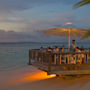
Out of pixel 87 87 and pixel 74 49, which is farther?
pixel 74 49

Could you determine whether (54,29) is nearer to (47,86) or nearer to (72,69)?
(72,69)

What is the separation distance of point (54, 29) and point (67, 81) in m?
3.28

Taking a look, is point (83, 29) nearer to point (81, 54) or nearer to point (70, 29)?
point (70, 29)

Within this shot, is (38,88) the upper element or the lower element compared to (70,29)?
lower

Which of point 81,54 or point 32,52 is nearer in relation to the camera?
point 81,54

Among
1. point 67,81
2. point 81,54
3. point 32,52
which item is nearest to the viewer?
point 81,54

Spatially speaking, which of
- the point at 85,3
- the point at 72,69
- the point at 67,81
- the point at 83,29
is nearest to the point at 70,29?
the point at 83,29


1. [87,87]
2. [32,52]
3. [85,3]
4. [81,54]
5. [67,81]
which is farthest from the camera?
[32,52]

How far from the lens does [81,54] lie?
→ 8.85m

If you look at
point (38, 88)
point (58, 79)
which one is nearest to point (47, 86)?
point (38, 88)

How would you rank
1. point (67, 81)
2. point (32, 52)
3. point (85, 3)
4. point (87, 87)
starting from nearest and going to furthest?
point (85, 3), point (87, 87), point (67, 81), point (32, 52)

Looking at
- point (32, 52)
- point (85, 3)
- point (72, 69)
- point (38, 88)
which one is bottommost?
point (38, 88)

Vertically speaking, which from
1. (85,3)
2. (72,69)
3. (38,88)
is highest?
(85,3)

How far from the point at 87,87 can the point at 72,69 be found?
4.26 feet
